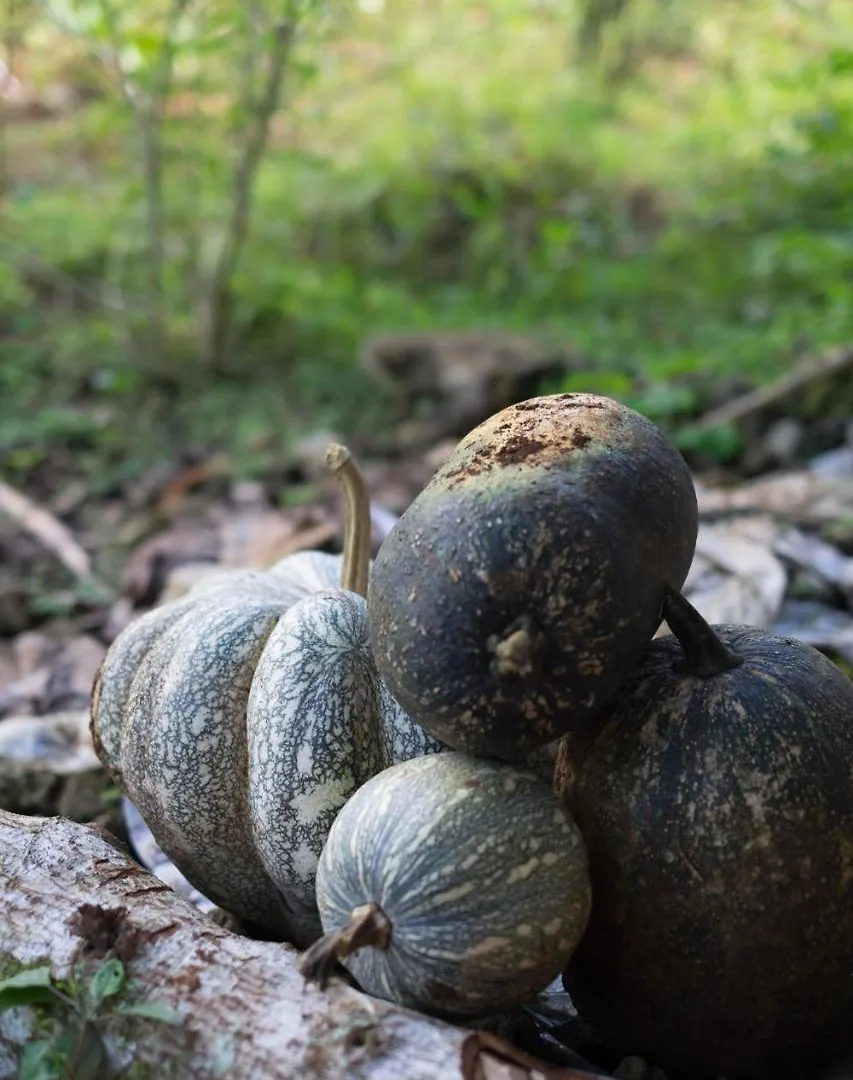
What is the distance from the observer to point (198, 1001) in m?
1.81

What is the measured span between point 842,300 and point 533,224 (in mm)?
3874

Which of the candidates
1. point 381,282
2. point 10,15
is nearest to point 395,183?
point 381,282

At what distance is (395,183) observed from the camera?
361 inches

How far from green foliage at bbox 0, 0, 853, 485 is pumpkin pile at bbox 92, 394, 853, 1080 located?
12.0 ft

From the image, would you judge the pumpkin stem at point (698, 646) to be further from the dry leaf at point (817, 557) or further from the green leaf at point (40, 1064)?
the dry leaf at point (817, 557)

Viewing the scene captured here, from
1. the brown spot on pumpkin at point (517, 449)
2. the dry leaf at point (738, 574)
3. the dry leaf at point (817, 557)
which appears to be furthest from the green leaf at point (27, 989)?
the dry leaf at point (817, 557)

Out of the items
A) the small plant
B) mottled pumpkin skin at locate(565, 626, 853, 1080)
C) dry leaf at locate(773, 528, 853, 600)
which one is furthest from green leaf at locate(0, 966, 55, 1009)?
dry leaf at locate(773, 528, 853, 600)

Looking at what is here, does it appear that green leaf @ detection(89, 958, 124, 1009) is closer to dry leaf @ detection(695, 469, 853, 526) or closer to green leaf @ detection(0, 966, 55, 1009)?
green leaf @ detection(0, 966, 55, 1009)

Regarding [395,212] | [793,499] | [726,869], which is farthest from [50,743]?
[395,212]

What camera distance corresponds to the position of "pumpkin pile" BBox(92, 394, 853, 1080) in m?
1.79

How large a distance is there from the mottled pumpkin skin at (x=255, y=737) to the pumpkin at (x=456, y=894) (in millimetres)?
300

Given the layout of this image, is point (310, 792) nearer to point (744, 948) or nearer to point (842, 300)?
point (744, 948)

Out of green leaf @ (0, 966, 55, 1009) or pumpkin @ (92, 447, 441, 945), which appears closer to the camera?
green leaf @ (0, 966, 55, 1009)

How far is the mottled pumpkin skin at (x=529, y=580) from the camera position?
1793 mm
